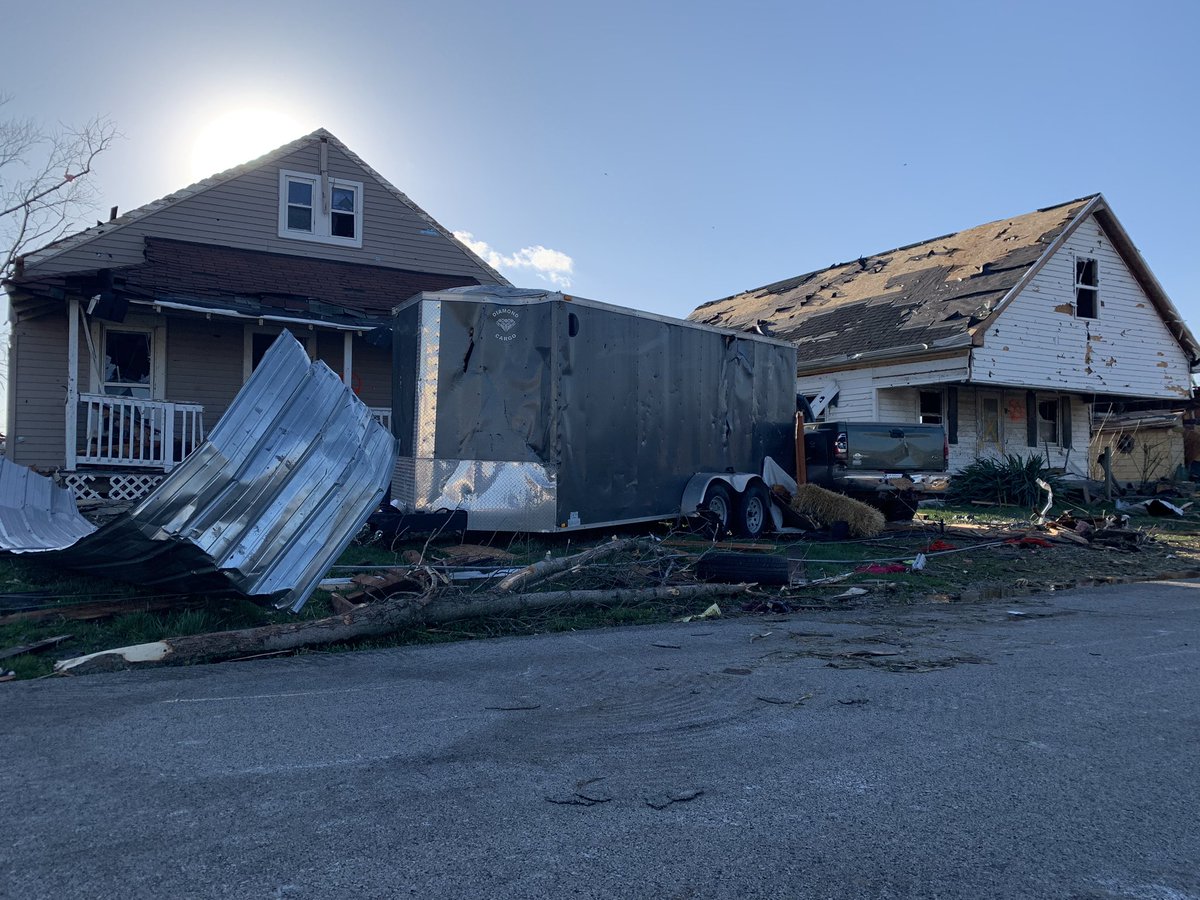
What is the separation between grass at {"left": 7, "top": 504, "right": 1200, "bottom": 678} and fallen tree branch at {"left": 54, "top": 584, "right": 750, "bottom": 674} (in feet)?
0.30

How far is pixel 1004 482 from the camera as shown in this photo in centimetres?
2047

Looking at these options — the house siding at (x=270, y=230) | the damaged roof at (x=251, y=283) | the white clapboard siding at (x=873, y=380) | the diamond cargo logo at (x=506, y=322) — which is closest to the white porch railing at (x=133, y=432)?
the damaged roof at (x=251, y=283)

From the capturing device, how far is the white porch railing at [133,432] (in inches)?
538

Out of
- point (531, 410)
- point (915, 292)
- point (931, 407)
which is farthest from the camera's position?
point (915, 292)

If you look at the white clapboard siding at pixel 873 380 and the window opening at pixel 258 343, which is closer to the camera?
the window opening at pixel 258 343

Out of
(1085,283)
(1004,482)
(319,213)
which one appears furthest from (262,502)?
(1085,283)

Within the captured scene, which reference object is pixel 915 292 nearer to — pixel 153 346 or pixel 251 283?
pixel 251 283

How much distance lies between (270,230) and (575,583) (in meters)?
12.3

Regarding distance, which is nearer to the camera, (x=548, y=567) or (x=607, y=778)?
(x=607, y=778)

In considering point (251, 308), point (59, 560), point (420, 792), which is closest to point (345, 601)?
point (59, 560)

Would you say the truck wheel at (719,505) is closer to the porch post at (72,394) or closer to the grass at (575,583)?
the grass at (575,583)

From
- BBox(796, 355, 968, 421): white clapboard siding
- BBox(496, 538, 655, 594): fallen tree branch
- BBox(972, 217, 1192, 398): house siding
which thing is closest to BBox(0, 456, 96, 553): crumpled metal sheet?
BBox(496, 538, 655, 594): fallen tree branch

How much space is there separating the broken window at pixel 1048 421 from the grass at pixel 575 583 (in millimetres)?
8123

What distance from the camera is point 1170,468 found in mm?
28422
